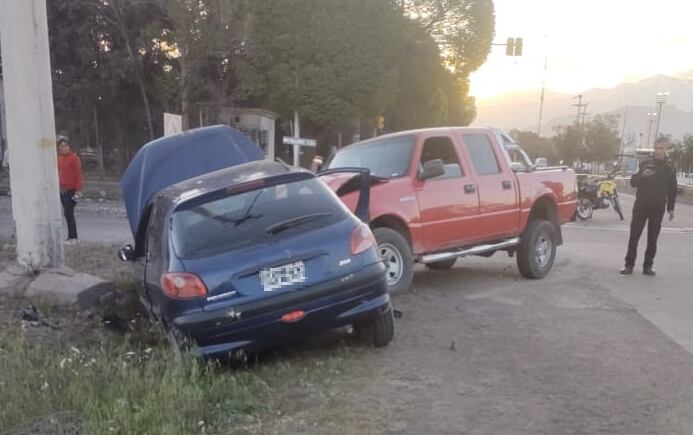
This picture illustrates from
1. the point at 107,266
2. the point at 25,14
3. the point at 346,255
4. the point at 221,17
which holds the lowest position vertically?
the point at 107,266

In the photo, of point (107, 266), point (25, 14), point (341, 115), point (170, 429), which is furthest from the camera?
point (341, 115)

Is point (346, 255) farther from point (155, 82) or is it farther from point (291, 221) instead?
point (155, 82)

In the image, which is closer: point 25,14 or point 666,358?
point 666,358

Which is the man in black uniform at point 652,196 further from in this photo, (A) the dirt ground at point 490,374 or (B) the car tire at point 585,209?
(B) the car tire at point 585,209

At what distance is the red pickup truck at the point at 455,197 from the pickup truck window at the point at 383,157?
1 cm

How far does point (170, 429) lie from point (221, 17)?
21.0 m

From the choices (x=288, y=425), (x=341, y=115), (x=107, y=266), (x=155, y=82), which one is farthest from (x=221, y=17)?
(x=288, y=425)

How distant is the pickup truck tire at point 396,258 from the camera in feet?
23.7

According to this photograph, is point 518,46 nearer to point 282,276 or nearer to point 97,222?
point 97,222

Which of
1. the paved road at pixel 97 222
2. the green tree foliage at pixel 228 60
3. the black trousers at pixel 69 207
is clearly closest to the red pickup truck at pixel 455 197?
the black trousers at pixel 69 207

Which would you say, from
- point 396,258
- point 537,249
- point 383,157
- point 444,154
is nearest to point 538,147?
point 537,249

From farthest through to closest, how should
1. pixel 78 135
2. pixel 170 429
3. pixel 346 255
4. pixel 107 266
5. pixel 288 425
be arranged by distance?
pixel 78 135, pixel 107 266, pixel 346 255, pixel 288 425, pixel 170 429

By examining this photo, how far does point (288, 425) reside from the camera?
3896mm

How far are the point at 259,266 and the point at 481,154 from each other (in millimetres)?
4867
